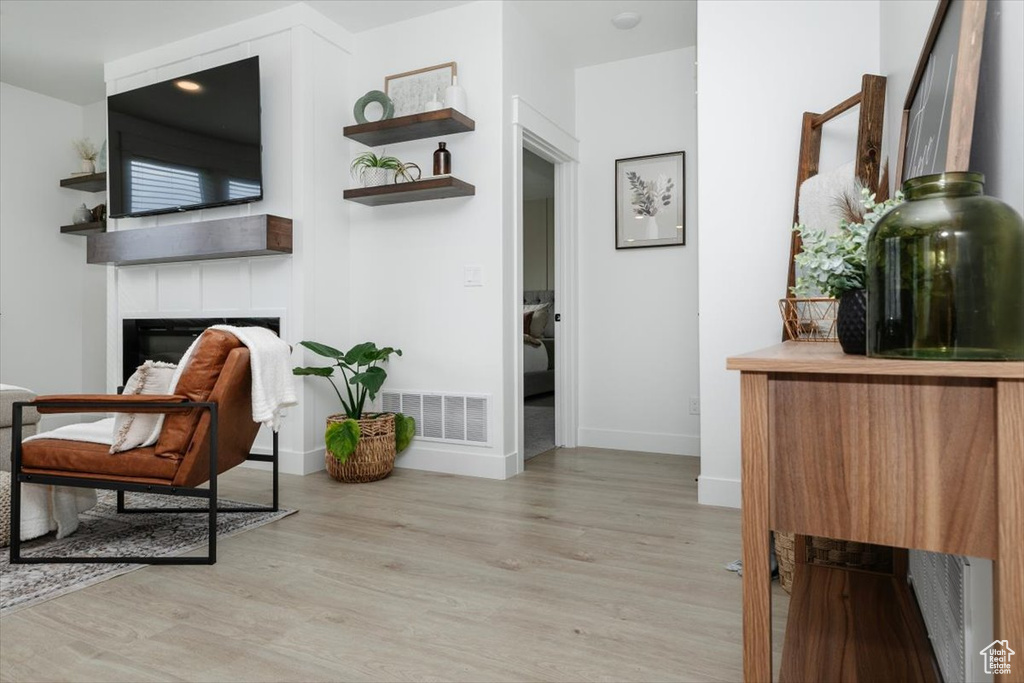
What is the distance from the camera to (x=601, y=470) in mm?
3588

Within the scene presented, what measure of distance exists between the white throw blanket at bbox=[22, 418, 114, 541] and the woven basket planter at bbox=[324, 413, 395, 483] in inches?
45.4

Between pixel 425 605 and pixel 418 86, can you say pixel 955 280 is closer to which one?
pixel 425 605

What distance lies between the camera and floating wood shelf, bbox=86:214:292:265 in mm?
3414

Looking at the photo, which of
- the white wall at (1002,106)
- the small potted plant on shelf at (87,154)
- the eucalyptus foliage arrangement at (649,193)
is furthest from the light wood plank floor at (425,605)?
the small potted plant on shelf at (87,154)

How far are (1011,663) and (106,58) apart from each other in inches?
213

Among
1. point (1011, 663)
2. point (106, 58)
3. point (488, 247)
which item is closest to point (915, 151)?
point (1011, 663)

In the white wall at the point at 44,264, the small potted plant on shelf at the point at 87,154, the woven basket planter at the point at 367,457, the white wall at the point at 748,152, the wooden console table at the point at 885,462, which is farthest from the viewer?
the small potted plant on shelf at the point at 87,154

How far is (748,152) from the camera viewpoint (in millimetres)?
2748

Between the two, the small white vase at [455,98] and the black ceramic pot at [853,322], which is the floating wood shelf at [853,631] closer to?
the black ceramic pot at [853,322]

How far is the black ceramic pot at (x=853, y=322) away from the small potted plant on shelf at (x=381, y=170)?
9.50 feet

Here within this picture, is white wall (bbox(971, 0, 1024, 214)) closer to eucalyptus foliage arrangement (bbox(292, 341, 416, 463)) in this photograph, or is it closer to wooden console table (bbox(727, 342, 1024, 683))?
wooden console table (bbox(727, 342, 1024, 683))

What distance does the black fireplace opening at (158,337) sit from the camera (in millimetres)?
3967

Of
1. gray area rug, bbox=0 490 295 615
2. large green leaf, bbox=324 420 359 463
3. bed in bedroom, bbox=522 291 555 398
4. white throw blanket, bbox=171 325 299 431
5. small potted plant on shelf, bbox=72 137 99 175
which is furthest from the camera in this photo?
bed in bedroom, bbox=522 291 555 398

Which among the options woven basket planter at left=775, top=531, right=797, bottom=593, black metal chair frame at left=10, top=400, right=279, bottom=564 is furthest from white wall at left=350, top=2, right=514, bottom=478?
woven basket planter at left=775, top=531, right=797, bottom=593
